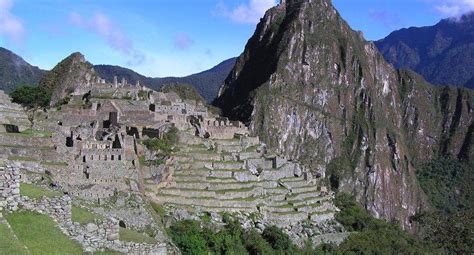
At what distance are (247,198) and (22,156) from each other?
18318 mm

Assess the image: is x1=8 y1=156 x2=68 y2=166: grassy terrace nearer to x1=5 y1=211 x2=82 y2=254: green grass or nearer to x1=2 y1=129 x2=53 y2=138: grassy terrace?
x1=2 y1=129 x2=53 y2=138: grassy terrace

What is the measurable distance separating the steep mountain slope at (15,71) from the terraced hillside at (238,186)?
285 feet

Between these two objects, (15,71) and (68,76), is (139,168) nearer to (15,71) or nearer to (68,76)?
(68,76)

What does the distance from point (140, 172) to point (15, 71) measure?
381 ft

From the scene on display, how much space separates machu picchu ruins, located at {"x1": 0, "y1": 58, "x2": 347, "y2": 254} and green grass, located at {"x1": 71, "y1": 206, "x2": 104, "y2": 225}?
0.61ft

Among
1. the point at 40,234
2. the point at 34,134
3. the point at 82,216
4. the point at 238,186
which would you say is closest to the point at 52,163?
the point at 34,134

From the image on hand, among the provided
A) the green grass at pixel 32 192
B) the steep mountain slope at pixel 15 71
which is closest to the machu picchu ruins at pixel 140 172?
the green grass at pixel 32 192

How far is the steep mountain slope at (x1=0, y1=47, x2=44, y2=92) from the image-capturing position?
132000 mm

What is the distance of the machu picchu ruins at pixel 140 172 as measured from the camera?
21312 mm

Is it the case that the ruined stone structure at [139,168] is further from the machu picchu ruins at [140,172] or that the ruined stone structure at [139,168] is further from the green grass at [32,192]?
the green grass at [32,192]

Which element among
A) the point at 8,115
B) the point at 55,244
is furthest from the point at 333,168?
the point at 55,244

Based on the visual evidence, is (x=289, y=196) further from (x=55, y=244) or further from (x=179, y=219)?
(x=55, y=244)

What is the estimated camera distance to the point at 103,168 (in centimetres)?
3216

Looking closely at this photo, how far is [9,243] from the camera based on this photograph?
12.0 meters
